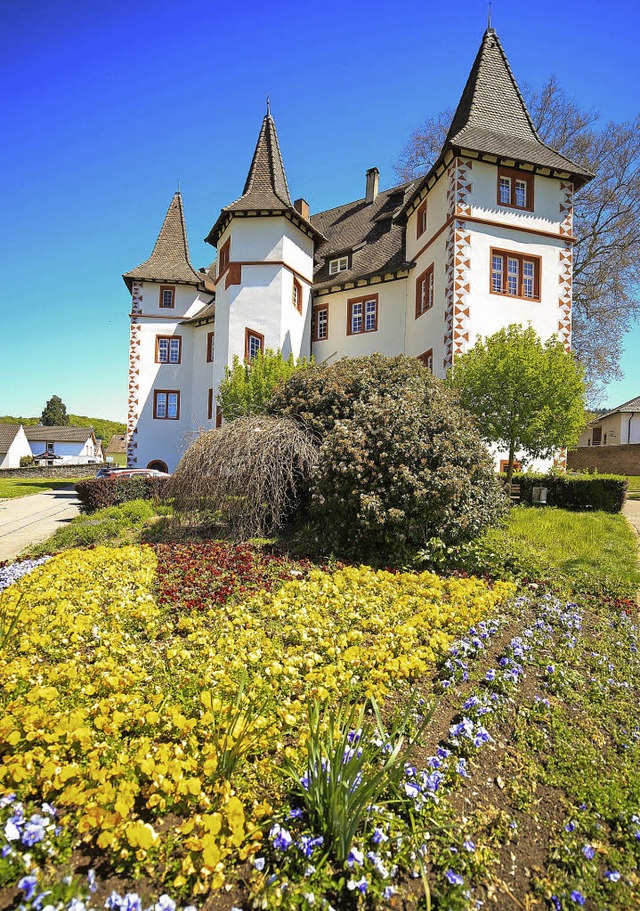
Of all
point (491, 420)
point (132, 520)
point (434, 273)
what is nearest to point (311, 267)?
point (434, 273)

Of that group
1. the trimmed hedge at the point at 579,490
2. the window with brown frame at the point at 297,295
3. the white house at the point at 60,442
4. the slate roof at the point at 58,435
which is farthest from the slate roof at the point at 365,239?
the white house at the point at 60,442

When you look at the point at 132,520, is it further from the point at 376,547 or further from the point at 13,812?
the point at 13,812

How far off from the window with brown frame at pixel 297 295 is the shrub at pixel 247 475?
14.9 metres

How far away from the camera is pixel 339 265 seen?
23.8 metres

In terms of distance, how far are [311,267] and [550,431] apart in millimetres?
15054

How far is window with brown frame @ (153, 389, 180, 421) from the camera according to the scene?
89.3ft

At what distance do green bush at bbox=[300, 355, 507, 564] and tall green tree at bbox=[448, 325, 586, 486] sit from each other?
5022mm

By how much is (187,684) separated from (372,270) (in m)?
21.2

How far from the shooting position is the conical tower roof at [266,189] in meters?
20.9

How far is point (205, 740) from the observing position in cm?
269

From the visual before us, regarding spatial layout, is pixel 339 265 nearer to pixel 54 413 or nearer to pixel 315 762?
pixel 315 762

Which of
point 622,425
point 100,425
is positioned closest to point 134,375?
point 622,425

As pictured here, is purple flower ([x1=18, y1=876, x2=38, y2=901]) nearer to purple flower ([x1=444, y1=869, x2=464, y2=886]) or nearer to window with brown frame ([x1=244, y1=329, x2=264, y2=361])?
purple flower ([x1=444, y1=869, x2=464, y2=886])

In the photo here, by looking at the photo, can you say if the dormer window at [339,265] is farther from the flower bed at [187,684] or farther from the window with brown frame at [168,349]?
the flower bed at [187,684]
